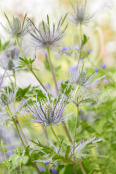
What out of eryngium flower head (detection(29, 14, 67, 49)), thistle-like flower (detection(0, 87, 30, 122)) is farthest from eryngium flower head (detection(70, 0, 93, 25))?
thistle-like flower (detection(0, 87, 30, 122))

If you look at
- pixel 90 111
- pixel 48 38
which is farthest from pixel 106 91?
pixel 48 38

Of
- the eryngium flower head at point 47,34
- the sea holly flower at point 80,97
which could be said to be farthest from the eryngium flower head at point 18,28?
the sea holly flower at point 80,97

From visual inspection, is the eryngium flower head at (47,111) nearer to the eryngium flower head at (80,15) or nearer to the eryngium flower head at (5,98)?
the eryngium flower head at (5,98)

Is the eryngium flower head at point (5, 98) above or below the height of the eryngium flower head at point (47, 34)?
below

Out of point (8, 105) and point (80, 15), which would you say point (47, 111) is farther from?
point (80, 15)

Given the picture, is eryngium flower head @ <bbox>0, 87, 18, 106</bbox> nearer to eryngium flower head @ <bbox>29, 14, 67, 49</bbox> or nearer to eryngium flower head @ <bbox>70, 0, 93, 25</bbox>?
eryngium flower head @ <bbox>29, 14, 67, 49</bbox>

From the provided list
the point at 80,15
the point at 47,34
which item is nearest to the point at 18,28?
the point at 47,34

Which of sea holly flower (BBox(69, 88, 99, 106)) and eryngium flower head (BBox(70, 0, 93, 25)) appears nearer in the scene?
sea holly flower (BBox(69, 88, 99, 106))
